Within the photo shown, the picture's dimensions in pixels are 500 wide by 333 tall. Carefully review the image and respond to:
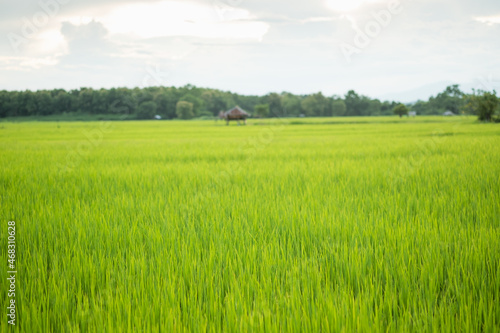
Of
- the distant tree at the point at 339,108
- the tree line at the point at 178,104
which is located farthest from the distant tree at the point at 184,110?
the distant tree at the point at 339,108

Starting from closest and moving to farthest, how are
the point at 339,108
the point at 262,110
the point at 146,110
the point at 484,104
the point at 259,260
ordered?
1. the point at 259,260
2. the point at 484,104
3. the point at 146,110
4. the point at 262,110
5. the point at 339,108

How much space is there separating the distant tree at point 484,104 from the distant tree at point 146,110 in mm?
60602

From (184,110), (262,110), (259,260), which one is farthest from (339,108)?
(259,260)

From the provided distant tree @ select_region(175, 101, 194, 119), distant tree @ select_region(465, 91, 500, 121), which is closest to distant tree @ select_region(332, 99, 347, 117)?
distant tree @ select_region(175, 101, 194, 119)

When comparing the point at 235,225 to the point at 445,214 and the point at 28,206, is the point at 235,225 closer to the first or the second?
the point at 445,214

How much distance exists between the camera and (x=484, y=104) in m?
26.7

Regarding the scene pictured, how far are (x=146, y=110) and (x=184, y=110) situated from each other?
864 cm

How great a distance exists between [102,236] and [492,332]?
8.41ft

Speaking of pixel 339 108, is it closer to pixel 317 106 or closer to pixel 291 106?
pixel 317 106

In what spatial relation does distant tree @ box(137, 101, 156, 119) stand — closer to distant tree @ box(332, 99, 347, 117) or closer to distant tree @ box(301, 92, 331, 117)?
distant tree @ box(301, 92, 331, 117)

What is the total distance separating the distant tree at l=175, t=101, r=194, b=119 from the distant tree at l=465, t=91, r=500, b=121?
57.8 metres

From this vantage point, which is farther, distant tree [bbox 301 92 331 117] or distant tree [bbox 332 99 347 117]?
distant tree [bbox 301 92 331 117]

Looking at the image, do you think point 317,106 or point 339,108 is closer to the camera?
point 339,108

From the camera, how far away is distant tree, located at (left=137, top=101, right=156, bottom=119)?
69.8m
